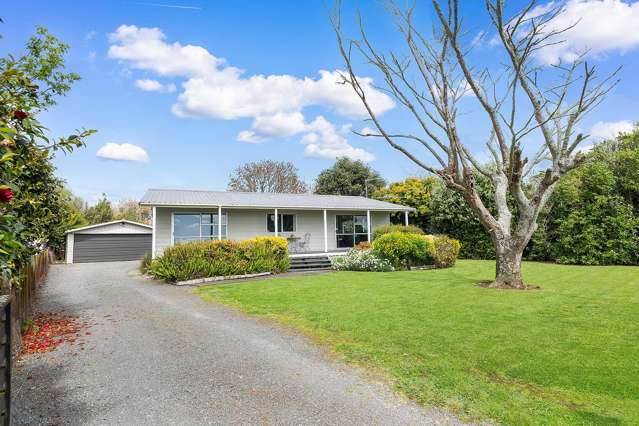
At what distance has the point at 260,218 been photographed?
1877 cm

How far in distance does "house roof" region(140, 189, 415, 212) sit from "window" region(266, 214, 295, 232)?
0.86 m

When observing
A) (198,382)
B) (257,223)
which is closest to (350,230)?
(257,223)

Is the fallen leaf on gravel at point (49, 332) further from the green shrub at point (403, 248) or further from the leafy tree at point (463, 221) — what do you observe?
the leafy tree at point (463, 221)

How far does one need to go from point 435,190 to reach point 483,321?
53.5 feet

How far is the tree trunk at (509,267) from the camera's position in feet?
32.6

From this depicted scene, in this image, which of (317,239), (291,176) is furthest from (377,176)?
(317,239)

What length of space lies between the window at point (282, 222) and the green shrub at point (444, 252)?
7.53 meters

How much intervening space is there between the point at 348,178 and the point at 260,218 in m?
17.1

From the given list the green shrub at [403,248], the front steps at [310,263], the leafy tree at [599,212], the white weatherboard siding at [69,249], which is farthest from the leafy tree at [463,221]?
the white weatherboard siding at [69,249]

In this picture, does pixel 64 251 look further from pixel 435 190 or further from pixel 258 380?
pixel 258 380

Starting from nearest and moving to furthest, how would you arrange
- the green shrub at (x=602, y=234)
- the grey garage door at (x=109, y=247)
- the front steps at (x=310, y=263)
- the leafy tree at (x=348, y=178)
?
1. the green shrub at (x=602, y=234)
2. the front steps at (x=310, y=263)
3. the grey garage door at (x=109, y=247)
4. the leafy tree at (x=348, y=178)

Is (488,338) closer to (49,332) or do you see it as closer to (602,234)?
(49,332)

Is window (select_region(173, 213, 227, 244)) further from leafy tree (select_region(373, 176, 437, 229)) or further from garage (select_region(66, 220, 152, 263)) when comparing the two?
leafy tree (select_region(373, 176, 437, 229))

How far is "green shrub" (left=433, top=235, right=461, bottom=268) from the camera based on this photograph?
15.5m
